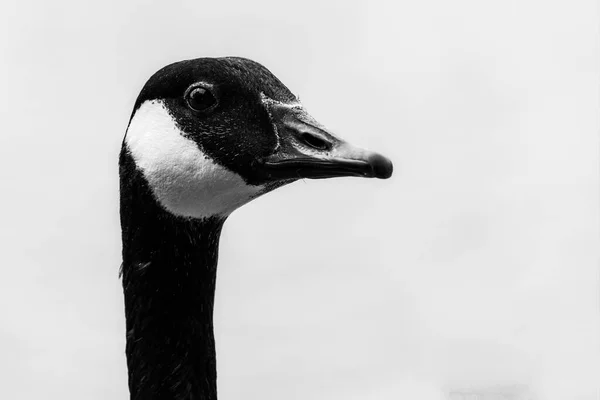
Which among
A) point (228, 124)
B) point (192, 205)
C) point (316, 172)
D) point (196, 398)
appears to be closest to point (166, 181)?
point (192, 205)

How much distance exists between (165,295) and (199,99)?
125 cm

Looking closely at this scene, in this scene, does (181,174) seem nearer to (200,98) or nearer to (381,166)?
(200,98)

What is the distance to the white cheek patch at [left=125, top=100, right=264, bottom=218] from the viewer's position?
4.86 m

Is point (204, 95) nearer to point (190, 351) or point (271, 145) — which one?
point (271, 145)

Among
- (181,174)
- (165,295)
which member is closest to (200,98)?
(181,174)

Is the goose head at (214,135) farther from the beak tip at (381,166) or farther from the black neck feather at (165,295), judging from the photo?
the beak tip at (381,166)

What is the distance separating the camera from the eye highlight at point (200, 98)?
4.98 metres

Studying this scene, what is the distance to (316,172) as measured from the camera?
4.59 meters

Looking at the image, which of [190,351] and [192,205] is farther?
[190,351]

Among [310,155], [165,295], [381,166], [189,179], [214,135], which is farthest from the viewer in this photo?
[165,295]

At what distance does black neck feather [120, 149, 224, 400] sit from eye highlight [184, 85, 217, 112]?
1.70ft

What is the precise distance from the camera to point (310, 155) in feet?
15.1

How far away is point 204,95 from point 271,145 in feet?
1.77

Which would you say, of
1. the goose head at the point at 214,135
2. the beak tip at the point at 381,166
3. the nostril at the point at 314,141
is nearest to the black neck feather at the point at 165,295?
the goose head at the point at 214,135
